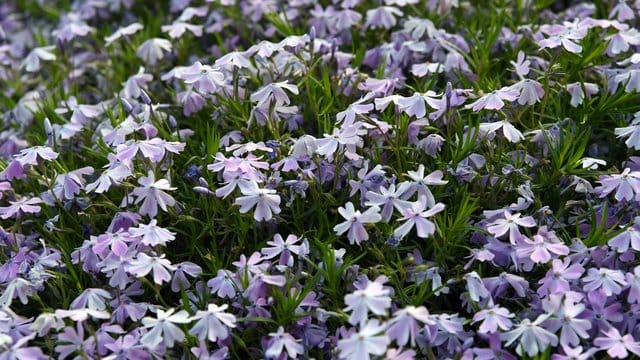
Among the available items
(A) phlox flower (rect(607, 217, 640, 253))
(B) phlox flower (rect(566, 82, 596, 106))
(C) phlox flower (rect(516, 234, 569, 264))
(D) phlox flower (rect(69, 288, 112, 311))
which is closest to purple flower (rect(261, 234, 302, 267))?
(D) phlox flower (rect(69, 288, 112, 311))

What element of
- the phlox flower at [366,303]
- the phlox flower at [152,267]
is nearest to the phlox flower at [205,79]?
the phlox flower at [152,267]

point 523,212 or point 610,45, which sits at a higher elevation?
point 610,45

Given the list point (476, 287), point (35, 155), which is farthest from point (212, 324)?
point (35, 155)

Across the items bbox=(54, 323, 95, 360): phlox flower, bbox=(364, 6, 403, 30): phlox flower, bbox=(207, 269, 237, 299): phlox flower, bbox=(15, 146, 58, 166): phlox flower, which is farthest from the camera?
bbox=(364, 6, 403, 30): phlox flower

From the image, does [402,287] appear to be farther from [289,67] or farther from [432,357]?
[289,67]

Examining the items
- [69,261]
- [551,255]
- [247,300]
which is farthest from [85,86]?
[551,255]

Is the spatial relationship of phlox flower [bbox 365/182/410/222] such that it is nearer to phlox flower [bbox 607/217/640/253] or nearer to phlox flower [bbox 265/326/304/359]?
phlox flower [bbox 265/326/304/359]

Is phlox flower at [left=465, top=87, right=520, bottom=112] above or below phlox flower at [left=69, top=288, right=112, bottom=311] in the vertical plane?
above
